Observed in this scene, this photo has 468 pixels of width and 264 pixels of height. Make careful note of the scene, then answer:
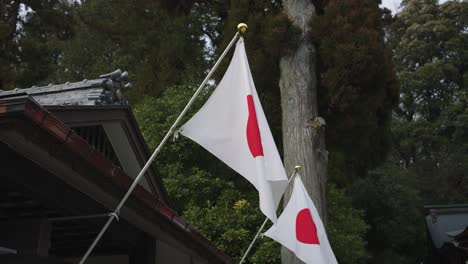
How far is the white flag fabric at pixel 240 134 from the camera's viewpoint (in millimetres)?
3564

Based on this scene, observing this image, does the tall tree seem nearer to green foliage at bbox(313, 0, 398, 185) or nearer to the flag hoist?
green foliage at bbox(313, 0, 398, 185)

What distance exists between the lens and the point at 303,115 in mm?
7098

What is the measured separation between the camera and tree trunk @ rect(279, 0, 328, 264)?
681 cm

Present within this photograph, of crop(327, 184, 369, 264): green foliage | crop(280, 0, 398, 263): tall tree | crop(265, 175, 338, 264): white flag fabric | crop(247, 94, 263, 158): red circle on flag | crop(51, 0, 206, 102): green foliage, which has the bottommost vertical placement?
crop(265, 175, 338, 264): white flag fabric

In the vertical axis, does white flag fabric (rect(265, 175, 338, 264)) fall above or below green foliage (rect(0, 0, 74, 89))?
below

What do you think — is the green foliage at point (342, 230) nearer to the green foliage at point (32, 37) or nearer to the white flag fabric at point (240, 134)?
the white flag fabric at point (240, 134)

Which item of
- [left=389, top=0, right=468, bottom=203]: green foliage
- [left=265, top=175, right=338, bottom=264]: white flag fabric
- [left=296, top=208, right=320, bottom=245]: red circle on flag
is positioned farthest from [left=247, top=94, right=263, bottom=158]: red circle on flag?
[left=389, top=0, right=468, bottom=203]: green foliage

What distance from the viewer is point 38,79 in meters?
15.5

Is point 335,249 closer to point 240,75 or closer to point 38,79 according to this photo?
point 240,75

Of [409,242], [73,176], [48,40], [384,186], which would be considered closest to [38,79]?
[48,40]

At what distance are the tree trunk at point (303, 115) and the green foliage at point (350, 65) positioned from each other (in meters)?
0.20

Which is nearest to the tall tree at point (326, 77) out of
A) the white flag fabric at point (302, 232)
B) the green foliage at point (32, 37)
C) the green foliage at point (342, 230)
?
the white flag fabric at point (302, 232)

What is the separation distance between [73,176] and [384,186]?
55.3ft

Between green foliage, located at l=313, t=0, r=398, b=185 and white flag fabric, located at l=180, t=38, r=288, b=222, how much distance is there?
3653mm
